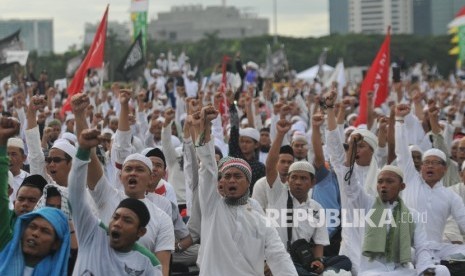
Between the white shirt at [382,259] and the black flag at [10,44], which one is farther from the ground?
the black flag at [10,44]

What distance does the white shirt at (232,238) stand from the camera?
747cm

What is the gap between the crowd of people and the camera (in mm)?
6211

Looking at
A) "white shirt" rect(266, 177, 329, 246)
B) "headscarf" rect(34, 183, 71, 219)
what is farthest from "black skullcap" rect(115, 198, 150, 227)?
"white shirt" rect(266, 177, 329, 246)

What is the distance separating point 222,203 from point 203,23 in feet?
596

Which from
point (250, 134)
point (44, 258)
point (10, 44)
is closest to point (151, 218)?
point (44, 258)

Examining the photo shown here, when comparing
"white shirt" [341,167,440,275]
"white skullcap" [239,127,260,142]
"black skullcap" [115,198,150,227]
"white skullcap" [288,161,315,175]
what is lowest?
"white shirt" [341,167,440,275]

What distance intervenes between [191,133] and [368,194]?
162 centimetres

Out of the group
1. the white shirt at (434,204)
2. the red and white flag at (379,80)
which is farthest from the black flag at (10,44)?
the white shirt at (434,204)

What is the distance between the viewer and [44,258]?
19.6ft

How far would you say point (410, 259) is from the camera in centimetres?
898

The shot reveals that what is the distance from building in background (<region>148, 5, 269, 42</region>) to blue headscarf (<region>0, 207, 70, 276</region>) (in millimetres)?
171283

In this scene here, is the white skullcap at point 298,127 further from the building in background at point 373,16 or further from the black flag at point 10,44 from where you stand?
the building in background at point 373,16

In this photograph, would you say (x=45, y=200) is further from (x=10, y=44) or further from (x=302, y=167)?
(x=10, y=44)

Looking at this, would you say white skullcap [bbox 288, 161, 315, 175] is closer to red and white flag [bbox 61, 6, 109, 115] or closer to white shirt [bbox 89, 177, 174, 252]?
white shirt [bbox 89, 177, 174, 252]
